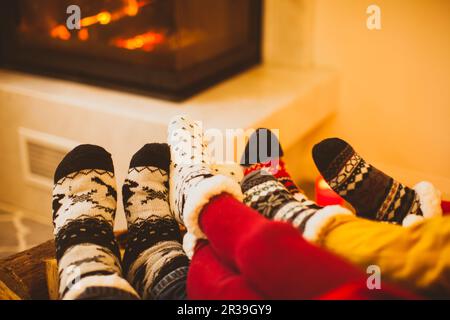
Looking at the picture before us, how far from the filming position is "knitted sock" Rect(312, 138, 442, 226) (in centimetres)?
81

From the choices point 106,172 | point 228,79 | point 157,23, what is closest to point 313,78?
point 228,79

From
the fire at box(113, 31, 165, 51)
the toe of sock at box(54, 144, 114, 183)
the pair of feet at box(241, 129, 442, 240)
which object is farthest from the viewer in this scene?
the fire at box(113, 31, 165, 51)

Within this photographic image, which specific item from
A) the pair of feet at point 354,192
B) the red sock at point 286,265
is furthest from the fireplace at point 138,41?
the red sock at point 286,265

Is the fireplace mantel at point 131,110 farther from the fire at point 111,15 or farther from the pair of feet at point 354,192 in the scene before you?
the pair of feet at point 354,192

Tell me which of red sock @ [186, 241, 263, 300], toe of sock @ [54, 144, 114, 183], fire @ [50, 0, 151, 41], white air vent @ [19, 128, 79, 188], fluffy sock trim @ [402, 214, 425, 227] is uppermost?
fire @ [50, 0, 151, 41]

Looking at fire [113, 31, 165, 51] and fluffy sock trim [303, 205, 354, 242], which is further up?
fire [113, 31, 165, 51]

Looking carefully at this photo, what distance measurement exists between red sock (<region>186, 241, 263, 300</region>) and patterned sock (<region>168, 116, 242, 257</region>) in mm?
43

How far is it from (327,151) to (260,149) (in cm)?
15

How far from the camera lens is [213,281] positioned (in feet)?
2.07

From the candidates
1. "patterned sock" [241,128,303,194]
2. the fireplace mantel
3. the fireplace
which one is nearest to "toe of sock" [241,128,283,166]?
"patterned sock" [241,128,303,194]

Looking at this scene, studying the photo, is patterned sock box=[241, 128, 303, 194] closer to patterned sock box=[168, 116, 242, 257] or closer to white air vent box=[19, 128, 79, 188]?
patterned sock box=[168, 116, 242, 257]

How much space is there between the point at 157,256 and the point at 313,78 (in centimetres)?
114

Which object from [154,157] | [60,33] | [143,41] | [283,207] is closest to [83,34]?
[60,33]

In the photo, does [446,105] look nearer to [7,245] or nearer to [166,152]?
[166,152]
